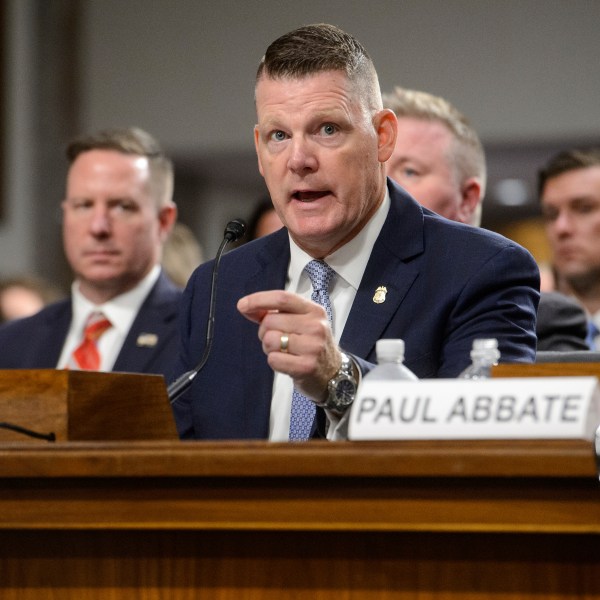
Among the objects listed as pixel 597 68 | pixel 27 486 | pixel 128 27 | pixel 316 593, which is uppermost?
pixel 128 27

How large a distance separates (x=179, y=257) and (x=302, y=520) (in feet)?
11.5

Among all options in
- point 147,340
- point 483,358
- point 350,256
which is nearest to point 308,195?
point 350,256

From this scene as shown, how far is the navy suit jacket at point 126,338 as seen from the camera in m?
3.61

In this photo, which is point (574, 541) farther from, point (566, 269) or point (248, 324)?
point (566, 269)

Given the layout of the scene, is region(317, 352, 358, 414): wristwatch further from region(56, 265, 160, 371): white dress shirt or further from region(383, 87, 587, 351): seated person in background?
region(56, 265, 160, 371): white dress shirt

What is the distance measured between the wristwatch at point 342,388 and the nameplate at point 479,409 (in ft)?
1.43

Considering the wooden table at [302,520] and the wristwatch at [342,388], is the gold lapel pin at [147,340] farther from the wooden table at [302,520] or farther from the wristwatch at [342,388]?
the wooden table at [302,520]

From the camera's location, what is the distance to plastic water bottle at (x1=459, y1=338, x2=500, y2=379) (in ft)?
4.98

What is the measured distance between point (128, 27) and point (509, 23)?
262cm

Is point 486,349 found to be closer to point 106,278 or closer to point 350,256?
point 350,256

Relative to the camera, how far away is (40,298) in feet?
18.6

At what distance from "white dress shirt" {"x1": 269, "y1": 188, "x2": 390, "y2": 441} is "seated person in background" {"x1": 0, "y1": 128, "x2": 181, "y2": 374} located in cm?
141

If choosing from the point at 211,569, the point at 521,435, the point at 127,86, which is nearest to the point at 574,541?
the point at 521,435

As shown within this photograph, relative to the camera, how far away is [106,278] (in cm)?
377
